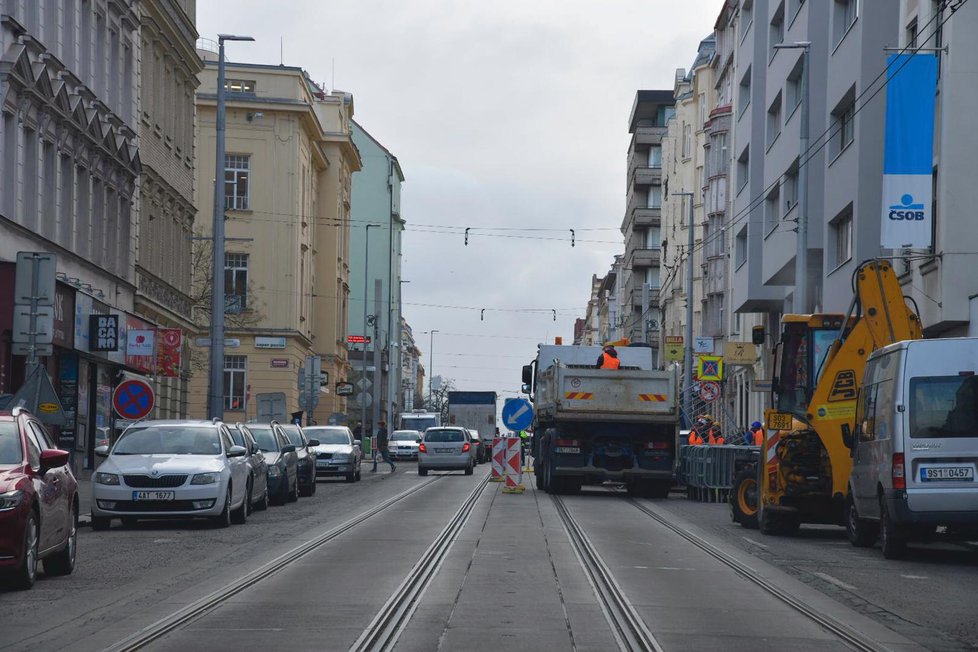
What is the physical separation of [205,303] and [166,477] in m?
38.5

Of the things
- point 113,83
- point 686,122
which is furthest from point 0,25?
point 686,122

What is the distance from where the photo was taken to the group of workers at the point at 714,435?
31095 mm

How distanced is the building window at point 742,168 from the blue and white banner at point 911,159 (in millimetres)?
25370

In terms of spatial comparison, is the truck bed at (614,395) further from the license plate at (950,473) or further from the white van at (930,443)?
the license plate at (950,473)

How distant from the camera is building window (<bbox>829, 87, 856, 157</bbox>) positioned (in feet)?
123

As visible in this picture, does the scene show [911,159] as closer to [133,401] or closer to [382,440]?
[133,401]

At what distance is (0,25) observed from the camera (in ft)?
94.2

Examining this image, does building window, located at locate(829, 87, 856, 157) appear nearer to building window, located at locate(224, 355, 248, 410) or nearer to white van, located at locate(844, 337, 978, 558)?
white van, located at locate(844, 337, 978, 558)

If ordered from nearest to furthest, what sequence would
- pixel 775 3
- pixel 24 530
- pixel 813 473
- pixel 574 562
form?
pixel 24 530 < pixel 574 562 < pixel 813 473 < pixel 775 3

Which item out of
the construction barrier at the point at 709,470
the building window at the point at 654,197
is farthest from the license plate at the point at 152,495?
the building window at the point at 654,197

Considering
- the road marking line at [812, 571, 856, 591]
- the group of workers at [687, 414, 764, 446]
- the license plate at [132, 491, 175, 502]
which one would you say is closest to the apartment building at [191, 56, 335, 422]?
the group of workers at [687, 414, 764, 446]

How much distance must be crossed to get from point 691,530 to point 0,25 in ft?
49.4

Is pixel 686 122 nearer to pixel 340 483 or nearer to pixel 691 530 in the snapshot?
pixel 340 483

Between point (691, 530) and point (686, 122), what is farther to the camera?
point (686, 122)
